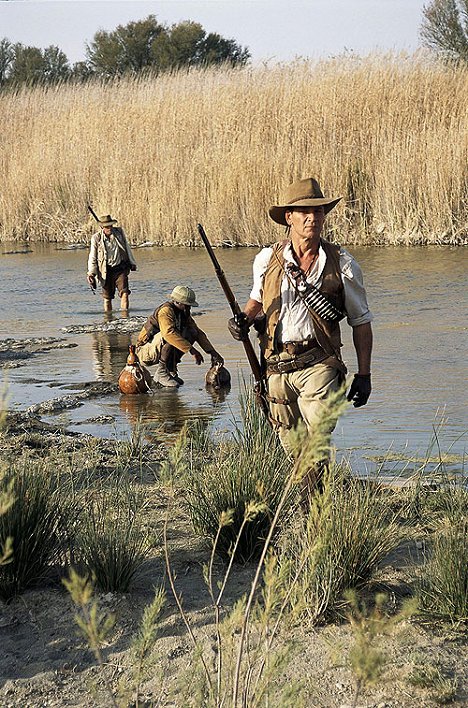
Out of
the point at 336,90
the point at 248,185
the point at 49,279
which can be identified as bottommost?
the point at 49,279

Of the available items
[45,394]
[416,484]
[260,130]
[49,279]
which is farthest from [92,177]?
[416,484]

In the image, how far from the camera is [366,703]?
361cm

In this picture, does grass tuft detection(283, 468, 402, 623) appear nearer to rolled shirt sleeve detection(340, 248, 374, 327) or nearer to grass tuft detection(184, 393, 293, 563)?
A: grass tuft detection(184, 393, 293, 563)

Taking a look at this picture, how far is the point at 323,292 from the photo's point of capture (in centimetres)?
514

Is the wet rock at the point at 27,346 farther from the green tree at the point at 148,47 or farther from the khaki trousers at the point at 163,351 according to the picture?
the green tree at the point at 148,47

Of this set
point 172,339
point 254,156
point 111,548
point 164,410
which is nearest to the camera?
point 111,548

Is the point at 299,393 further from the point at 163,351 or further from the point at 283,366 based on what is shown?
the point at 163,351

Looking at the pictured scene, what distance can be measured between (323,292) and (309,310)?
101mm

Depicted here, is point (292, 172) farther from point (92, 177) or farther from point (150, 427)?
point (150, 427)

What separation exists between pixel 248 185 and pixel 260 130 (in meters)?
1.34

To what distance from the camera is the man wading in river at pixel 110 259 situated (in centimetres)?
1502

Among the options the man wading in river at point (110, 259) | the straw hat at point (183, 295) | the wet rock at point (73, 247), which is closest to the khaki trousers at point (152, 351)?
the straw hat at point (183, 295)

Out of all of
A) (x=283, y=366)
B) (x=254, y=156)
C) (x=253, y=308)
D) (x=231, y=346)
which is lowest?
(x=231, y=346)

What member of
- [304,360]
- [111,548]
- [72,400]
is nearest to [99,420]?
[72,400]
